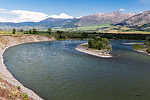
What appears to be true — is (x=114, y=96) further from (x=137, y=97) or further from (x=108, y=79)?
(x=108, y=79)

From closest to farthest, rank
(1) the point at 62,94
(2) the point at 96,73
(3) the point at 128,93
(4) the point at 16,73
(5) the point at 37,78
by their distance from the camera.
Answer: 1. (1) the point at 62,94
2. (3) the point at 128,93
3. (5) the point at 37,78
4. (4) the point at 16,73
5. (2) the point at 96,73

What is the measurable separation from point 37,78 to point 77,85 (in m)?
18.0

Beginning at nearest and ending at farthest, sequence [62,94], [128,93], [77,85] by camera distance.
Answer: [62,94], [128,93], [77,85]

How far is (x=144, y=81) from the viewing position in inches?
2144

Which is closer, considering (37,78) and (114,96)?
(114,96)

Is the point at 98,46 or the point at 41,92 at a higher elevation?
the point at 98,46

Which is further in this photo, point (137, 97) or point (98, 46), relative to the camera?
point (98, 46)

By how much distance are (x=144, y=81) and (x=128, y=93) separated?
56.1ft

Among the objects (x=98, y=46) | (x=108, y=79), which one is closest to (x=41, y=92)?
(x=108, y=79)

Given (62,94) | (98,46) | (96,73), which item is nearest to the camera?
(62,94)

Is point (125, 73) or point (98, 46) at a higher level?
point (98, 46)

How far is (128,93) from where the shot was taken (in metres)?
42.9

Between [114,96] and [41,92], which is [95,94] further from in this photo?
[41,92]

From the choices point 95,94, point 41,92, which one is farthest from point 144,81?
point 41,92
